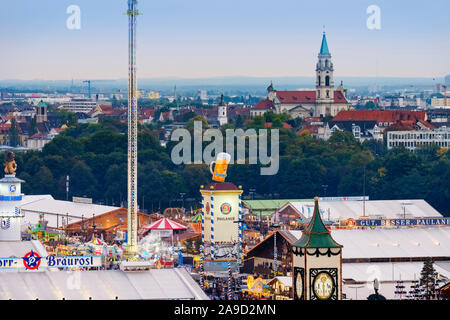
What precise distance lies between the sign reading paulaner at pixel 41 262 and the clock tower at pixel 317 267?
1472 centimetres

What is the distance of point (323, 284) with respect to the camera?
106 feet

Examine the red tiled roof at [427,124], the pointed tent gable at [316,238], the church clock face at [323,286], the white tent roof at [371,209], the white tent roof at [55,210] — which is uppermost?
the pointed tent gable at [316,238]

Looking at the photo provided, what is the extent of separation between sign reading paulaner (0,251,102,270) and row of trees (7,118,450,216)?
6418 centimetres

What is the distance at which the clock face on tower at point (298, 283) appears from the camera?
106 feet

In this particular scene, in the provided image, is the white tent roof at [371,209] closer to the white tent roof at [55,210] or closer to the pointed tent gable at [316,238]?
the white tent roof at [55,210]

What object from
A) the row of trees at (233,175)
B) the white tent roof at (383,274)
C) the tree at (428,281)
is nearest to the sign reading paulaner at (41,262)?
the white tent roof at (383,274)

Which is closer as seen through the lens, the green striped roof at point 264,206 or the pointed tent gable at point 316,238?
Answer: the pointed tent gable at point 316,238

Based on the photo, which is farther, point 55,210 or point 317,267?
point 55,210

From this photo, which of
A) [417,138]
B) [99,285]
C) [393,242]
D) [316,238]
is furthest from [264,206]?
[417,138]

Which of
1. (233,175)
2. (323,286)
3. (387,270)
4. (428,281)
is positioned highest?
(323,286)

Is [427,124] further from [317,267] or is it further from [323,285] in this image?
[323,285]

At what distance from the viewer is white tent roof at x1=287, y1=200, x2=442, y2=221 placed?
8294 centimetres

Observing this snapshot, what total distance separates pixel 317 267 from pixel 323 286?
0.54 meters

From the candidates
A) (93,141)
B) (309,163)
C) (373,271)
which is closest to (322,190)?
(309,163)
